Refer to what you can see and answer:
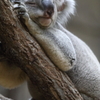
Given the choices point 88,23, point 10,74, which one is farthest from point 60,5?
point 88,23

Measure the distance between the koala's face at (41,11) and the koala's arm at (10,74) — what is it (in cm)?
66

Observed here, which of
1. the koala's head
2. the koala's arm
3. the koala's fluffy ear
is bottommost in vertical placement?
the koala's arm

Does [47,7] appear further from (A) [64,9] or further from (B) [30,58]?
(A) [64,9]

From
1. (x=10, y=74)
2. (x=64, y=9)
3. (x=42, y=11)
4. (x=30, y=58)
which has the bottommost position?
(x=10, y=74)

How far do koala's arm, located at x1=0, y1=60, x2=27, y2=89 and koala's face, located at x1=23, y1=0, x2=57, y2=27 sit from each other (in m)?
0.66

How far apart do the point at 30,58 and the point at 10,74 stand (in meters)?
0.66

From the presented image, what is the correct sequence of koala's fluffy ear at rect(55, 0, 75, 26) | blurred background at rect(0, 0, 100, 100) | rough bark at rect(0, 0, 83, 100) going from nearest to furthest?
rough bark at rect(0, 0, 83, 100), koala's fluffy ear at rect(55, 0, 75, 26), blurred background at rect(0, 0, 100, 100)

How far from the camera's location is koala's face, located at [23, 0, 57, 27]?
2500 mm

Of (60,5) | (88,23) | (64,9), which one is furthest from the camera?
(88,23)

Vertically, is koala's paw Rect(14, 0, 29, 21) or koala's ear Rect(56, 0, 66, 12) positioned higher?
koala's paw Rect(14, 0, 29, 21)

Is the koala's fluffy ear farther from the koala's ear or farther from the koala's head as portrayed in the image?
the koala's head

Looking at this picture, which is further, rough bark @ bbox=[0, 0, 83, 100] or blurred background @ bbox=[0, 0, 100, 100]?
blurred background @ bbox=[0, 0, 100, 100]

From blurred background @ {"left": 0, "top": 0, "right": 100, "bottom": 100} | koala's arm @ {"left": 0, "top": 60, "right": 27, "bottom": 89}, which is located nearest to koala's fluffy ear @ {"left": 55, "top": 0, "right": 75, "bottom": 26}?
koala's arm @ {"left": 0, "top": 60, "right": 27, "bottom": 89}

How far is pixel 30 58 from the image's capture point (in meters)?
2.58
